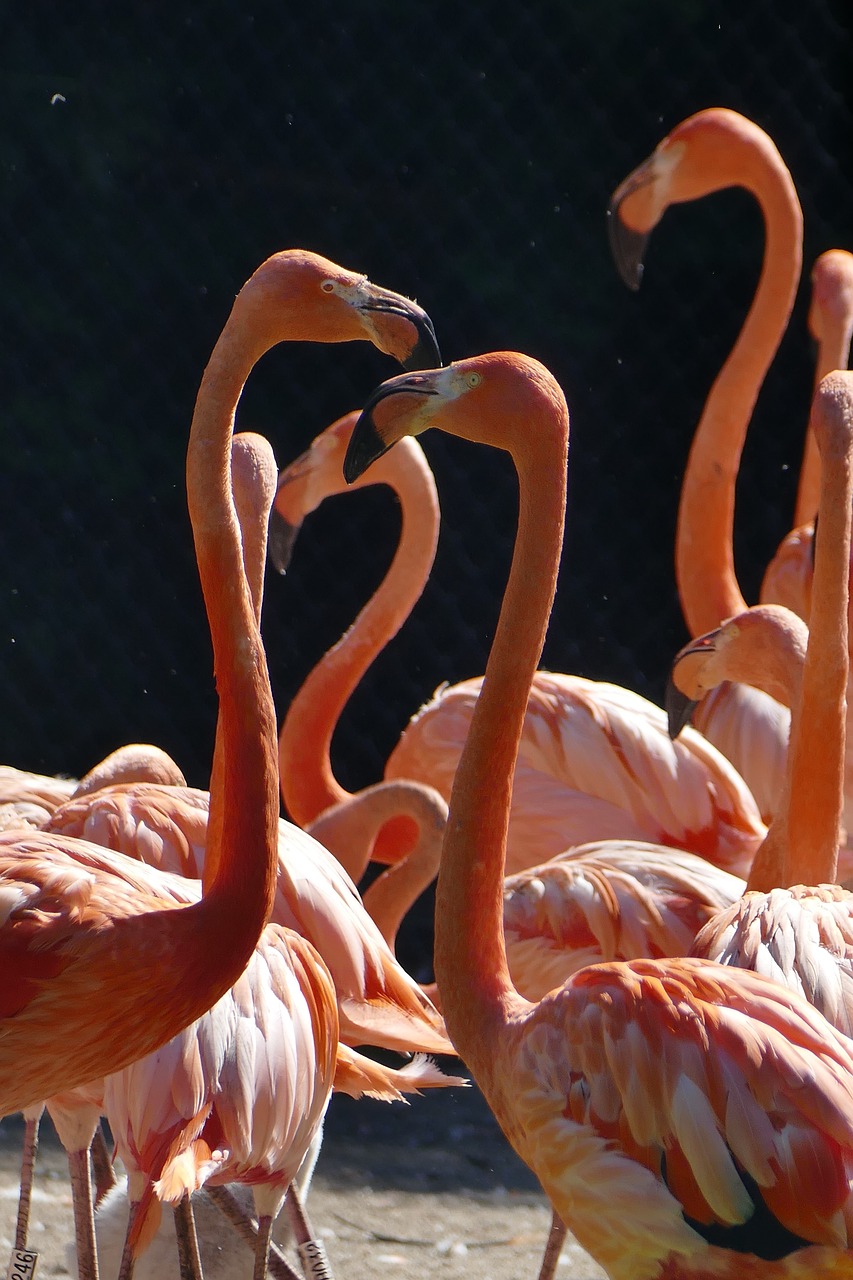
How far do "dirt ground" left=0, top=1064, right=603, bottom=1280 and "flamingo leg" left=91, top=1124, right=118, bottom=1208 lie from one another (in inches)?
4.6

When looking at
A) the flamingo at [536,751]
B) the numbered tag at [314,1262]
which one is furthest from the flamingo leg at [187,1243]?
the flamingo at [536,751]

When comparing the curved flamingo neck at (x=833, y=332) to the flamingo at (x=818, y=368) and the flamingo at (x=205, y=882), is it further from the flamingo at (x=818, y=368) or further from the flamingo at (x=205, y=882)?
the flamingo at (x=205, y=882)

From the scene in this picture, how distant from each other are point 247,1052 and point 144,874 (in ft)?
0.79

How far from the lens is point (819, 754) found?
2.21 metres

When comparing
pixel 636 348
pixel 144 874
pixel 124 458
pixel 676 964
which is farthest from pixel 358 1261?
pixel 636 348

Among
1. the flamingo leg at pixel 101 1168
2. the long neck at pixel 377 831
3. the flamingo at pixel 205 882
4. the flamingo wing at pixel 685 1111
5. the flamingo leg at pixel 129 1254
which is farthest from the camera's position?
the long neck at pixel 377 831

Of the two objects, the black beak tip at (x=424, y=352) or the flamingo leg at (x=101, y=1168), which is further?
the flamingo leg at (x=101, y=1168)

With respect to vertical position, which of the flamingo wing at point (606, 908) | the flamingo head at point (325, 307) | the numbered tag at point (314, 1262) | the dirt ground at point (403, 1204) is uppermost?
the flamingo head at point (325, 307)

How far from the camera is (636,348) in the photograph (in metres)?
4.43

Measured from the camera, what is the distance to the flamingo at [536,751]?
2.93m

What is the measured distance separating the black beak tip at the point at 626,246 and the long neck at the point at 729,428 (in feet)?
1.09

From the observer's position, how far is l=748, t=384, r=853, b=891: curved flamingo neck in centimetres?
Result: 219

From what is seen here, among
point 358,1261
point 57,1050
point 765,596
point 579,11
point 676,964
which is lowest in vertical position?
point 358,1261

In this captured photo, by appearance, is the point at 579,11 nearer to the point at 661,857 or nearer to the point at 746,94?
the point at 746,94
